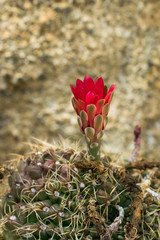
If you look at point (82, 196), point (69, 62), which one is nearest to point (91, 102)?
point (82, 196)

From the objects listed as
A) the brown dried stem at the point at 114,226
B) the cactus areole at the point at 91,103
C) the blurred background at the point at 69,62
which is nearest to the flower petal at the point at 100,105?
the cactus areole at the point at 91,103

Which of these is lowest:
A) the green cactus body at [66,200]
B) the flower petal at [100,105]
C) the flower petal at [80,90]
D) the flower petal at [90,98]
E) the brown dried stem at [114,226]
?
the brown dried stem at [114,226]

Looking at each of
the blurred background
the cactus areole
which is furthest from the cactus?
the blurred background

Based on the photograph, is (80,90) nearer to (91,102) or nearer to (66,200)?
(91,102)

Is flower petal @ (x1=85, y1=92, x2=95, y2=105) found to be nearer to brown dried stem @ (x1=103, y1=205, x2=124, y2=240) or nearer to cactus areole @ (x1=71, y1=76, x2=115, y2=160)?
cactus areole @ (x1=71, y1=76, x2=115, y2=160)

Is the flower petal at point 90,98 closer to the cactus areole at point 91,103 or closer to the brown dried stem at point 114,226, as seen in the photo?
the cactus areole at point 91,103
